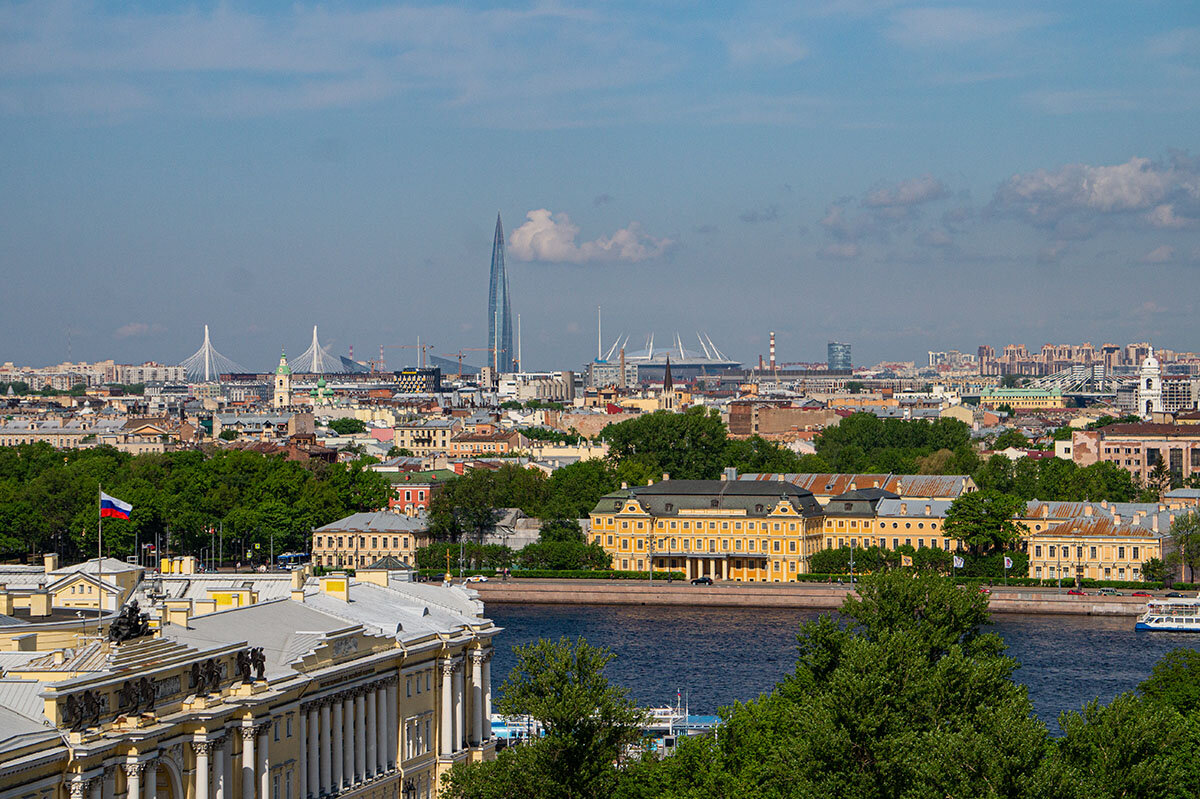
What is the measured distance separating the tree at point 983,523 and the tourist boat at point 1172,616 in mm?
11020

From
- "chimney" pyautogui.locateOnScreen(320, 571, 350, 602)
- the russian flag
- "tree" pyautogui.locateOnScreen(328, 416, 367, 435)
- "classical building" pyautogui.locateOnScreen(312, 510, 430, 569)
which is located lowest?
"classical building" pyautogui.locateOnScreen(312, 510, 430, 569)

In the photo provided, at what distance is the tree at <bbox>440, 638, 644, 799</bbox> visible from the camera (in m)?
31.6

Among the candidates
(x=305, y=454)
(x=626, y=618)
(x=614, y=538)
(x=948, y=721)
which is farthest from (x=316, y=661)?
(x=305, y=454)

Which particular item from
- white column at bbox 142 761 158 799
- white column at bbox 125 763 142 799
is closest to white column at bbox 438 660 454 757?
white column at bbox 142 761 158 799

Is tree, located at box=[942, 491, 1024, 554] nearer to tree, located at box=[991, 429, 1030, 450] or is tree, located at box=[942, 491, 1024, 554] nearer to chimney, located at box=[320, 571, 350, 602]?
chimney, located at box=[320, 571, 350, 602]

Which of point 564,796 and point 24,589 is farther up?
point 24,589

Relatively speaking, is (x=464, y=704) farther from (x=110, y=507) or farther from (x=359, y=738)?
(x=110, y=507)

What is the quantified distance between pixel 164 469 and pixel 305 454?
62.4 feet

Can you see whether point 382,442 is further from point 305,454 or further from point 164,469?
point 164,469

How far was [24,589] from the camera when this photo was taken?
39.6 meters

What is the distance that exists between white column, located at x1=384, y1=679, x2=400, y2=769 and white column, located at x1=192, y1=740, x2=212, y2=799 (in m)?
7.71

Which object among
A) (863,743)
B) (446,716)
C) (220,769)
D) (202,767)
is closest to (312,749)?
(220,769)

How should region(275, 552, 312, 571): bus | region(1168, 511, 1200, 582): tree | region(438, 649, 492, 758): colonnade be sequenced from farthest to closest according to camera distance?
region(275, 552, 312, 571): bus, region(1168, 511, 1200, 582): tree, region(438, 649, 492, 758): colonnade

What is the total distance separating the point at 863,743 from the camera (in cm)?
3164
